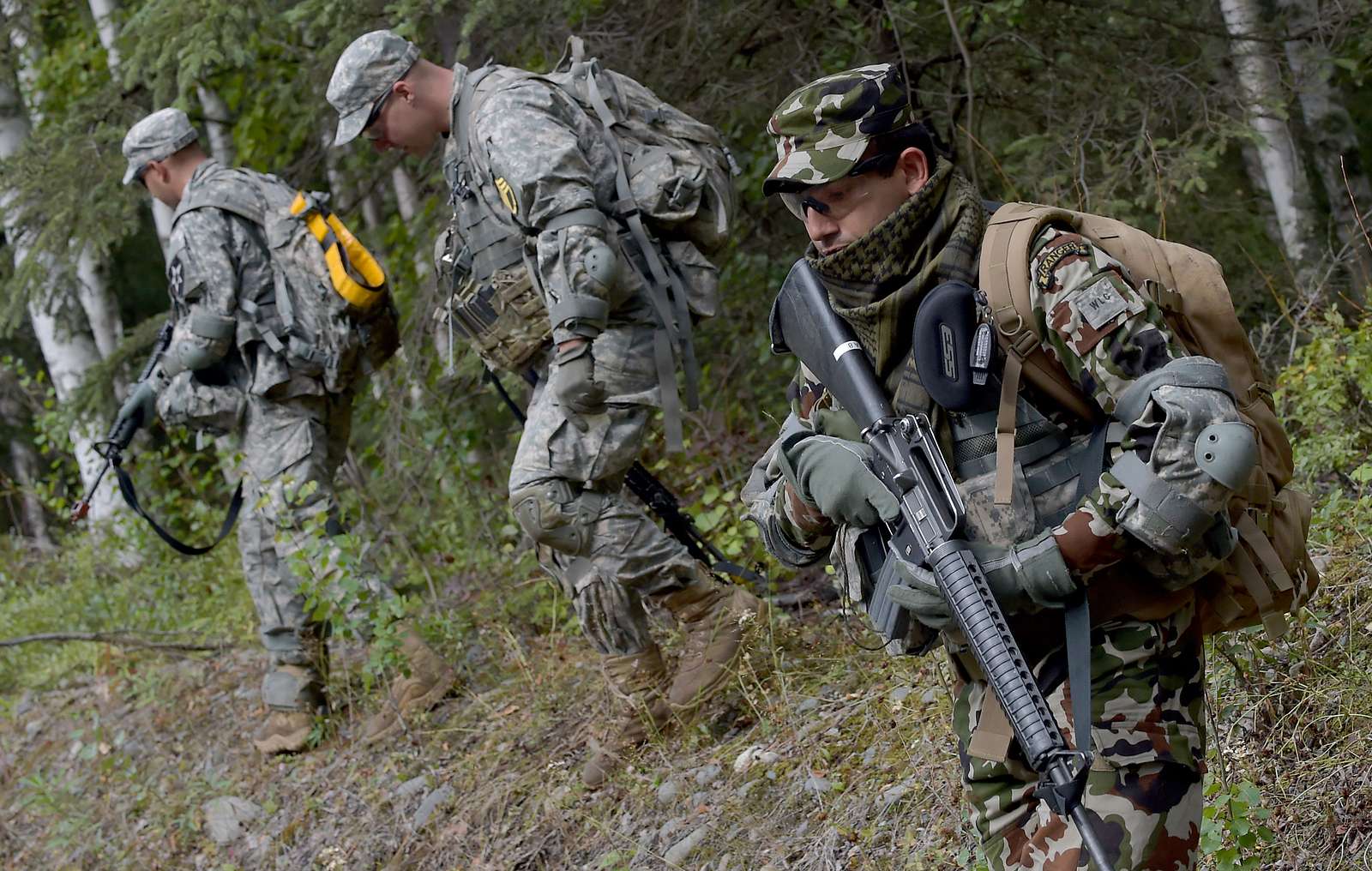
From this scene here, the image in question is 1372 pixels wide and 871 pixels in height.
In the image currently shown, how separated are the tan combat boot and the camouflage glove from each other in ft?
8.55

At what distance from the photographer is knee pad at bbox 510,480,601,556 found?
4789 mm

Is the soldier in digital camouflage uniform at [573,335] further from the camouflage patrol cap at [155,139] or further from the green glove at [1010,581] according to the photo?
the green glove at [1010,581]

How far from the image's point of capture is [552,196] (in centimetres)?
463

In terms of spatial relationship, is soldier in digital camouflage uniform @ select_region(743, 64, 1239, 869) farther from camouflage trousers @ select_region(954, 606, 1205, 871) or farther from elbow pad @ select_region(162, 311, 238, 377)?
elbow pad @ select_region(162, 311, 238, 377)

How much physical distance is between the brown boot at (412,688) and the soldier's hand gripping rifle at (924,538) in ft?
12.8

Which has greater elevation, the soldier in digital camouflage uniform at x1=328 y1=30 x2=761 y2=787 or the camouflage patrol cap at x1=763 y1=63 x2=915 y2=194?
the camouflage patrol cap at x1=763 y1=63 x2=915 y2=194

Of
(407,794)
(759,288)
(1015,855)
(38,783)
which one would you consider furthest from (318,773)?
(1015,855)

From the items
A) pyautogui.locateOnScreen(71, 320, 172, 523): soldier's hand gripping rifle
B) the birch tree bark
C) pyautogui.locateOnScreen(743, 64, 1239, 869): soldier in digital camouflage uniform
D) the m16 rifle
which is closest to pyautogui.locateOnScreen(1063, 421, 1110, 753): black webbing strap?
pyautogui.locateOnScreen(743, 64, 1239, 869): soldier in digital camouflage uniform

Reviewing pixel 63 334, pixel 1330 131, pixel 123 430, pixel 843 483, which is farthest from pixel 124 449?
pixel 1330 131

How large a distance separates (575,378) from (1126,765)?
2.65 m

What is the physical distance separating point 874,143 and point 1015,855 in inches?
51.4

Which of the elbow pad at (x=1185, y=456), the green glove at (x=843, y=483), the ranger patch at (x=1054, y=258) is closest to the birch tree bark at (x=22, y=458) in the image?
the green glove at (x=843, y=483)

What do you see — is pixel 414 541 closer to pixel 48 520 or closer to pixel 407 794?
pixel 407 794

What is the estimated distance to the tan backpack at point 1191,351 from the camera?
238 cm
